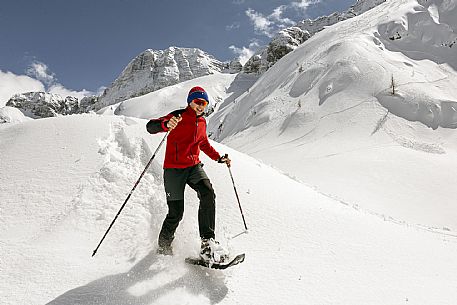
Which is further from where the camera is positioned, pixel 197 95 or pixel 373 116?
pixel 373 116

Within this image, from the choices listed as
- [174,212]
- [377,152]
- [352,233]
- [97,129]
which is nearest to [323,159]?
[377,152]

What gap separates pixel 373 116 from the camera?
15.8 metres

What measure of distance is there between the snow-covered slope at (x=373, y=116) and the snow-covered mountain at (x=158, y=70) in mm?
96165

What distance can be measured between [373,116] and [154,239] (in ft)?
44.3

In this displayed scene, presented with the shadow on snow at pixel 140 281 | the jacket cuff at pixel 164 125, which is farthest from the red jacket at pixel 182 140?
the shadow on snow at pixel 140 281

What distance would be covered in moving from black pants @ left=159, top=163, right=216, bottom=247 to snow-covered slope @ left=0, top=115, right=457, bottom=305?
32 cm

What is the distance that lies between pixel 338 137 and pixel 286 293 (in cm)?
1227

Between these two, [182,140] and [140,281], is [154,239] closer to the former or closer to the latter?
[140,281]

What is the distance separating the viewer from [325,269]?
448 centimetres

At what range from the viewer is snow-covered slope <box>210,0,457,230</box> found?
34.7 feet

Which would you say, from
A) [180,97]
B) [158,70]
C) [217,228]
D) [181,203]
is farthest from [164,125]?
[158,70]

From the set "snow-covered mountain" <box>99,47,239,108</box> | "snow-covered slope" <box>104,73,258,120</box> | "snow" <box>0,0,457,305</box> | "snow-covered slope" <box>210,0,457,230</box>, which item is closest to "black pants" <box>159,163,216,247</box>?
"snow" <box>0,0,457,305</box>

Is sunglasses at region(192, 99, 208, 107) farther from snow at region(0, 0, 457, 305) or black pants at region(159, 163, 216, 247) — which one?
snow at region(0, 0, 457, 305)

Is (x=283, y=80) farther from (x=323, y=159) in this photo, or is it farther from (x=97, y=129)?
(x=97, y=129)
